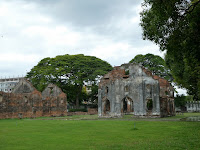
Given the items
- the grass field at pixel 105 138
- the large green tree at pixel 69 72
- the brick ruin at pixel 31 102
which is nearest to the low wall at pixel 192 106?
the large green tree at pixel 69 72

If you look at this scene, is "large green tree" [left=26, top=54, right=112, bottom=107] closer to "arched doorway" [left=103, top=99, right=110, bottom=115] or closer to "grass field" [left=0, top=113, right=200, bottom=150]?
"arched doorway" [left=103, top=99, right=110, bottom=115]

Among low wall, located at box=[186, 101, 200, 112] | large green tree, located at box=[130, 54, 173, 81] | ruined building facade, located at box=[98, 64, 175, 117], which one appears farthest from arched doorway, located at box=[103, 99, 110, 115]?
low wall, located at box=[186, 101, 200, 112]

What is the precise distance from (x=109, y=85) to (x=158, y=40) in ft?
68.1

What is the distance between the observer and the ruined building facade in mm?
32016

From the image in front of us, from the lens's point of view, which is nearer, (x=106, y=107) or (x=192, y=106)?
(x=106, y=107)

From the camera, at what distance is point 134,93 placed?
33344 mm

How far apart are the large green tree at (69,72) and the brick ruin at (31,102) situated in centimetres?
266

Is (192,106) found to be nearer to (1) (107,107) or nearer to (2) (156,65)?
(2) (156,65)

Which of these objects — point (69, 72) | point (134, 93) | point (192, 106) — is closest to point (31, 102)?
point (69, 72)

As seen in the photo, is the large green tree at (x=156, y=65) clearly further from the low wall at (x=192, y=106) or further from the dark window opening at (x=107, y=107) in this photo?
the dark window opening at (x=107, y=107)

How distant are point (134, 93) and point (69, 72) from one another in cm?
1829

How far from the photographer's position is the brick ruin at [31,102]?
3344 centimetres

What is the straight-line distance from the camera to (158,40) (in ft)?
48.9

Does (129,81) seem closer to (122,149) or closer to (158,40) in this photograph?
(158,40)
